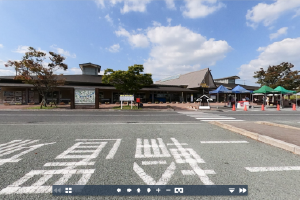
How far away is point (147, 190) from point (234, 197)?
1311 mm

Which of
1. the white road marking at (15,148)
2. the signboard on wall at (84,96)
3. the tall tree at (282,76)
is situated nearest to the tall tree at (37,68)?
the signboard on wall at (84,96)

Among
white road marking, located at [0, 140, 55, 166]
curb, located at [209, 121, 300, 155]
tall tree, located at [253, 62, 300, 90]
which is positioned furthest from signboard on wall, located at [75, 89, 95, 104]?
tall tree, located at [253, 62, 300, 90]

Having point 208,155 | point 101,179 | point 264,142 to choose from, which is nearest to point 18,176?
point 101,179

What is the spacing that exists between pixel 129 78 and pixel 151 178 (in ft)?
53.3

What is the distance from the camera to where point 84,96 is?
17.8 metres

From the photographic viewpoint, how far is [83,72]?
31141 mm

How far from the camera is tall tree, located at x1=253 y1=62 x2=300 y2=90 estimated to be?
1136 inches

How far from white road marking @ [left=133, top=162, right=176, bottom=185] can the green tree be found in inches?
620

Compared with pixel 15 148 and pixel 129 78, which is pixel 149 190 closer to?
pixel 15 148

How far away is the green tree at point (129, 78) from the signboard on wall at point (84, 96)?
269cm

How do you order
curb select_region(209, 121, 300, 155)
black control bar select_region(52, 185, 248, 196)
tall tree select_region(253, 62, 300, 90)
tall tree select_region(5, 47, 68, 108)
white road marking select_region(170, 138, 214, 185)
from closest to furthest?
black control bar select_region(52, 185, 248, 196)
white road marking select_region(170, 138, 214, 185)
curb select_region(209, 121, 300, 155)
tall tree select_region(5, 47, 68, 108)
tall tree select_region(253, 62, 300, 90)

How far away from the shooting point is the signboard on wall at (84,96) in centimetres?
1764

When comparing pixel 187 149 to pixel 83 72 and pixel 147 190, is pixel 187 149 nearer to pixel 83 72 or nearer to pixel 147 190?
pixel 147 190

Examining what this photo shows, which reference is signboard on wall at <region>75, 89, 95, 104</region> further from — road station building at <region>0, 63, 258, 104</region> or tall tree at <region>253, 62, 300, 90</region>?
tall tree at <region>253, 62, 300, 90</region>
